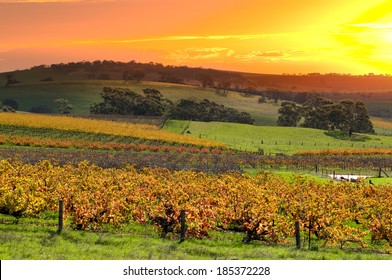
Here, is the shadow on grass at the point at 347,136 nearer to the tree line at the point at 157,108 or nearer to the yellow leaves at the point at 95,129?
the tree line at the point at 157,108

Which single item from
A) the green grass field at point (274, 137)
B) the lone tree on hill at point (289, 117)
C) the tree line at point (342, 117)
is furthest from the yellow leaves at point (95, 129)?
the lone tree on hill at point (289, 117)

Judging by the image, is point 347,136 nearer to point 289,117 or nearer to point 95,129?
point 289,117

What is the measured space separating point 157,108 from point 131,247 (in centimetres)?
15885

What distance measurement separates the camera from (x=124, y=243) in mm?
25516

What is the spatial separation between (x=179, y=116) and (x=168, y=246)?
151 m

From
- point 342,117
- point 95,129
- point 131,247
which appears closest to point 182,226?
point 131,247

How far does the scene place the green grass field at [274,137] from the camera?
13001cm

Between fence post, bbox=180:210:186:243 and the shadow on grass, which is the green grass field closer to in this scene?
the shadow on grass

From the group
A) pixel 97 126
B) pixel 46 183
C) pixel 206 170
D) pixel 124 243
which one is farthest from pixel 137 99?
pixel 124 243

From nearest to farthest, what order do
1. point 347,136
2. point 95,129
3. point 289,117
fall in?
point 95,129 < point 347,136 < point 289,117

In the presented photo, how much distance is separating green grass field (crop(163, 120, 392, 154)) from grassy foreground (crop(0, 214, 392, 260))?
92.3 meters

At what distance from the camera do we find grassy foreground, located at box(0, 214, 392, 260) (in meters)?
22.8

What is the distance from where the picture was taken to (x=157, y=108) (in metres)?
182

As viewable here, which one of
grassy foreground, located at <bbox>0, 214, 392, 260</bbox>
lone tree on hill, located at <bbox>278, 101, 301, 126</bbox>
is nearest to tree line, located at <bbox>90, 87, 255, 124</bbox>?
lone tree on hill, located at <bbox>278, 101, 301, 126</bbox>
